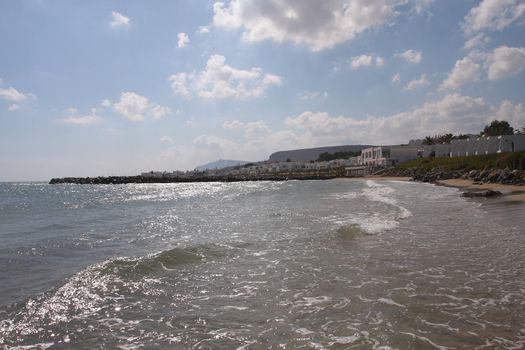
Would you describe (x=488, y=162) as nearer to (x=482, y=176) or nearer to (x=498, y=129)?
(x=482, y=176)

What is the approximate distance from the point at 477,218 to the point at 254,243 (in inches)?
459

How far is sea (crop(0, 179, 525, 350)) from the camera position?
618 centimetres

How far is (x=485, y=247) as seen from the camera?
12141 mm

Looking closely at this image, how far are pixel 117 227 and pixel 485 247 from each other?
58.6 feet

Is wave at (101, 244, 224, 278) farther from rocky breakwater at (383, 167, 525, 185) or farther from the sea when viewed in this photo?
rocky breakwater at (383, 167, 525, 185)

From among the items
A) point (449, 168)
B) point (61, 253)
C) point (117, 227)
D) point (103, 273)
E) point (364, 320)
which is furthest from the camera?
point (449, 168)

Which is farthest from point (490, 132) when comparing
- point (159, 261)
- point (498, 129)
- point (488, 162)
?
point (159, 261)

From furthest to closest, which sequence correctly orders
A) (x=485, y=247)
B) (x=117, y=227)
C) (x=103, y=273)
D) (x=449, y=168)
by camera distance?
1. (x=449, y=168)
2. (x=117, y=227)
3. (x=485, y=247)
4. (x=103, y=273)

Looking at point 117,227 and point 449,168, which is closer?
point 117,227

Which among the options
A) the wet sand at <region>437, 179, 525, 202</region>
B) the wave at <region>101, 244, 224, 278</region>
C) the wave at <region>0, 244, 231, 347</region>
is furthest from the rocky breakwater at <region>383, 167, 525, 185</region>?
the wave at <region>0, 244, 231, 347</region>

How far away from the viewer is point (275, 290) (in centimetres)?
867

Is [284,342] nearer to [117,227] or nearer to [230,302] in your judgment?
[230,302]

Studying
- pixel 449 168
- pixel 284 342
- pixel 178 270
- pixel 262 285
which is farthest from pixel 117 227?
pixel 449 168

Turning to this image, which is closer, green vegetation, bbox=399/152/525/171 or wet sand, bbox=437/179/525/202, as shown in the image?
wet sand, bbox=437/179/525/202
